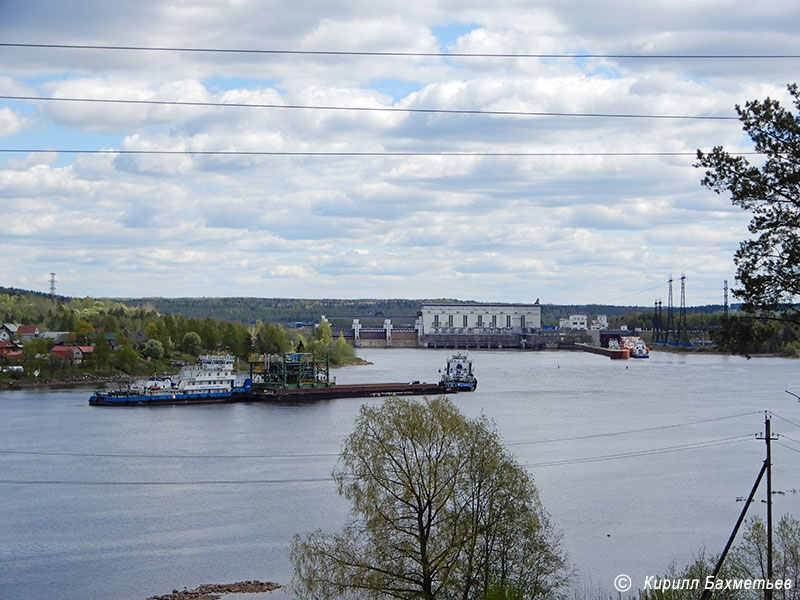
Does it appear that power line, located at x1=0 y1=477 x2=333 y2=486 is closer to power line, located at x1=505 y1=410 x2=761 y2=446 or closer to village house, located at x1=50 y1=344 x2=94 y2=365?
power line, located at x1=505 y1=410 x2=761 y2=446

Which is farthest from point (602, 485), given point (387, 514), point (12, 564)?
point (12, 564)

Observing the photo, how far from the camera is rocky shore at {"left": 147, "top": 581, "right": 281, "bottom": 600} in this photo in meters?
6.43

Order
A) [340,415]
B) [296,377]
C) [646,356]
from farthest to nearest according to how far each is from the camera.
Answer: [646,356], [296,377], [340,415]

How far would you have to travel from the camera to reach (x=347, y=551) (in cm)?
545

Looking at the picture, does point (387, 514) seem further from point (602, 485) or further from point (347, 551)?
Result: point (602, 485)

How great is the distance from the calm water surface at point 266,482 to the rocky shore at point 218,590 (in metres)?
0.17

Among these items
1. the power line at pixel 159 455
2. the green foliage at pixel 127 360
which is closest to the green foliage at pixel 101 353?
the green foliage at pixel 127 360

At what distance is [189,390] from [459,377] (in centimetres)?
664

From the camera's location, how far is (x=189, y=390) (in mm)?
20547

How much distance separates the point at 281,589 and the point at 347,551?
1.44 metres

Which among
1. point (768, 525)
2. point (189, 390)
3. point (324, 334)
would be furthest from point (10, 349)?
point (768, 525)

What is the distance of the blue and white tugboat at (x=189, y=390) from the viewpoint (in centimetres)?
1942

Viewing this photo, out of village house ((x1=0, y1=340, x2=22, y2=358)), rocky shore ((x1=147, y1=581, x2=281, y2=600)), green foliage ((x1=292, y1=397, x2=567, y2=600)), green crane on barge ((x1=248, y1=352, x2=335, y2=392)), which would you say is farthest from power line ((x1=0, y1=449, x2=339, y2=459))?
village house ((x1=0, y1=340, x2=22, y2=358))

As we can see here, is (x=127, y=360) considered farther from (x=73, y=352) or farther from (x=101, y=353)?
(x=73, y=352)
